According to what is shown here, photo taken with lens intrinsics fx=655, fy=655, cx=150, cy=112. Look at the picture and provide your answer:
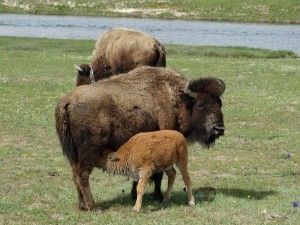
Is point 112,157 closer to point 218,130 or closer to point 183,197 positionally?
point 183,197

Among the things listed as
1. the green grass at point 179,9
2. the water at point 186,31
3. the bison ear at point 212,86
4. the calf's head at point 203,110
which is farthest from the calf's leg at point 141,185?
the green grass at point 179,9

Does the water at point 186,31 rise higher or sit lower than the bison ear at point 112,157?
lower

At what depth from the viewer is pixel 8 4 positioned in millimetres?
80812

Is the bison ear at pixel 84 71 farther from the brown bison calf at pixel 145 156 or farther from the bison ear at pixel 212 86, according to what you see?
the brown bison calf at pixel 145 156

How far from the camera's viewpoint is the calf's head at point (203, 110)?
32.2 feet

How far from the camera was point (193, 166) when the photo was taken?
1230 centimetres

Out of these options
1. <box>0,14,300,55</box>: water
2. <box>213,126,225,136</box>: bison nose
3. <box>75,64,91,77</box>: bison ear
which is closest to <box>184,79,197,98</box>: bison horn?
<box>213,126,225,136</box>: bison nose

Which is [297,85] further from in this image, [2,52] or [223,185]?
[2,52]

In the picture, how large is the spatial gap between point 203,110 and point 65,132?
7.15 feet

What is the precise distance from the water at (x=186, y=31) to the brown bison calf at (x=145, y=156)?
33.4 m

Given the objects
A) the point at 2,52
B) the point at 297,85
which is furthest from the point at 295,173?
the point at 2,52

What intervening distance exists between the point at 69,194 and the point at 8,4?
74.1m

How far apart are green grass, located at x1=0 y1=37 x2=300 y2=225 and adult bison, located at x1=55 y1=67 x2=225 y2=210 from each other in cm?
73

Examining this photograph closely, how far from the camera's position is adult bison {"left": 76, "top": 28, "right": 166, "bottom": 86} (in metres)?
17.3
